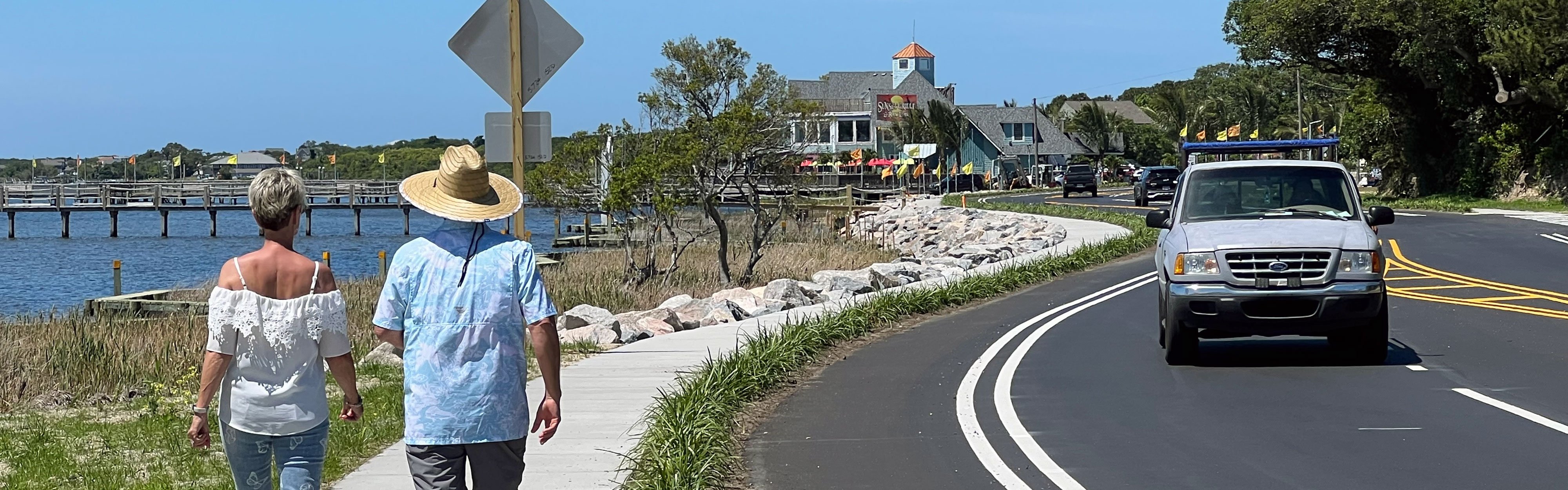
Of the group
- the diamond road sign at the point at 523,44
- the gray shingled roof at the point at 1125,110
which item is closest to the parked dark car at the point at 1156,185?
the diamond road sign at the point at 523,44

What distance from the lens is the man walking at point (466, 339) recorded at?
5.49m

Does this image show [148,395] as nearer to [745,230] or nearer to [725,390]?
[725,390]

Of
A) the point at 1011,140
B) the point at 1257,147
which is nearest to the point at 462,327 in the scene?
the point at 1257,147

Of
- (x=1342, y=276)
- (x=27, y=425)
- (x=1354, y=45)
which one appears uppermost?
(x=1354, y=45)

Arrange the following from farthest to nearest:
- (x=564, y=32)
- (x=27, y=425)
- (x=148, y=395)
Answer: (x=148, y=395), (x=27, y=425), (x=564, y=32)

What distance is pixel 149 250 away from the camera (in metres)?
61.8

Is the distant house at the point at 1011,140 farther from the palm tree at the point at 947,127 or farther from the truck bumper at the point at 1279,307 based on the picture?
the truck bumper at the point at 1279,307

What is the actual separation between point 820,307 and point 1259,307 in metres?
7.64

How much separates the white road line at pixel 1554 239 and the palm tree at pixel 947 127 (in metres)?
62.9

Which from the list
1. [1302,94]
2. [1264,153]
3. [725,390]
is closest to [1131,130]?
[1302,94]

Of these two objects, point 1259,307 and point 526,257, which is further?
point 1259,307

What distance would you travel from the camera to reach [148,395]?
1195cm

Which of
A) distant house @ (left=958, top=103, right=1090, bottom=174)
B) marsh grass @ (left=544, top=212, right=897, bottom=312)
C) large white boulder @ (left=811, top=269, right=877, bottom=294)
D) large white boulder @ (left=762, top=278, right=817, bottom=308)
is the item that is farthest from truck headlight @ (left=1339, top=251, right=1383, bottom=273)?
distant house @ (left=958, top=103, right=1090, bottom=174)

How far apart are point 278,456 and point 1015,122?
4101 inches
